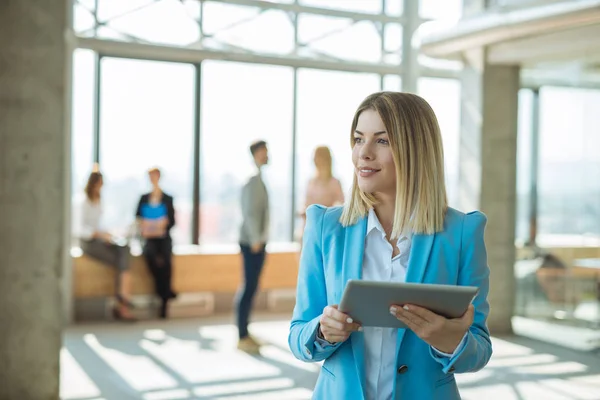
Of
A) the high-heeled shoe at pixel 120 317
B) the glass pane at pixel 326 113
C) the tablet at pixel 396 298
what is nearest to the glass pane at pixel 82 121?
the high-heeled shoe at pixel 120 317

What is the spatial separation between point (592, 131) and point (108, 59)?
20.2 feet

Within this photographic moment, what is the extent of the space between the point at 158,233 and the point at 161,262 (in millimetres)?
380

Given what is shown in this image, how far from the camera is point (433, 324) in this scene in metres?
1.83

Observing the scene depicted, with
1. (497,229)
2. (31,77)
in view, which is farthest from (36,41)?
(497,229)

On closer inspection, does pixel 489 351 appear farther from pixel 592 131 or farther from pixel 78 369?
pixel 592 131

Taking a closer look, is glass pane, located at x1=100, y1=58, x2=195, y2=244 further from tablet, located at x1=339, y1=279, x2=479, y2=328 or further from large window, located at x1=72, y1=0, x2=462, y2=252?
tablet, located at x1=339, y1=279, x2=479, y2=328

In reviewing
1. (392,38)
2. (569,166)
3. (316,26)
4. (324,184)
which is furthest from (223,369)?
(392,38)

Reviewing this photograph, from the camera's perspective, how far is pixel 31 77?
5.20 meters

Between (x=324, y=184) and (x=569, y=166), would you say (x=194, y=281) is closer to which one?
(x=324, y=184)

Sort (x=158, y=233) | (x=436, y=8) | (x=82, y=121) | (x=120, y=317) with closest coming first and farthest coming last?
(x=120, y=317) → (x=158, y=233) → (x=82, y=121) → (x=436, y=8)

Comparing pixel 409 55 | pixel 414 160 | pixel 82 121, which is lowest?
pixel 414 160

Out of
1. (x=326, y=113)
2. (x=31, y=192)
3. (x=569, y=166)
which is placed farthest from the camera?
(x=326, y=113)

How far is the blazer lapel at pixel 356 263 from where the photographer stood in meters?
2.02

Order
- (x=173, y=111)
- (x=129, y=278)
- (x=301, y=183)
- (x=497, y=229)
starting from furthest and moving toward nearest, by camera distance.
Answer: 1. (x=301, y=183)
2. (x=173, y=111)
3. (x=129, y=278)
4. (x=497, y=229)
